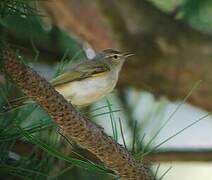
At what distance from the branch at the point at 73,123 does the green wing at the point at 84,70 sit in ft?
1.28

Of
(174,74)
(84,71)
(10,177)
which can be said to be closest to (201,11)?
(174,74)

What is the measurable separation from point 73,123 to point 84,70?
55cm

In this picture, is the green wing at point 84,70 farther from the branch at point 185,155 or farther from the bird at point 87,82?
the branch at point 185,155

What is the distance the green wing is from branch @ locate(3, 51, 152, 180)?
391 mm

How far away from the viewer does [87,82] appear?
1.28m

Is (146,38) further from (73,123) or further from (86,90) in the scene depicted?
(73,123)

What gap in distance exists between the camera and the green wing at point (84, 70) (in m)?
1.22

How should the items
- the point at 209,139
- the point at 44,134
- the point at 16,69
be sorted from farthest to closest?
the point at 209,139, the point at 44,134, the point at 16,69

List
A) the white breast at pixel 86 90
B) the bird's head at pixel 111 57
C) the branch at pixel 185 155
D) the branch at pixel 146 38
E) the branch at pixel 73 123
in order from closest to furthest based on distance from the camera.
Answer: the branch at pixel 73 123
the white breast at pixel 86 90
the bird's head at pixel 111 57
the branch at pixel 185 155
the branch at pixel 146 38

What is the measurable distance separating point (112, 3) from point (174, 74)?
230mm

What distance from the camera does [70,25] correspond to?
6.02ft

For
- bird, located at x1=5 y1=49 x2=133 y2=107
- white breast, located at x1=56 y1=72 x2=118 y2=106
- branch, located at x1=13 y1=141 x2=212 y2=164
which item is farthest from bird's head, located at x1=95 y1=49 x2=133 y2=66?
branch, located at x1=13 y1=141 x2=212 y2=164

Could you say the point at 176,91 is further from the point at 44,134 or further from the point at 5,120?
the point at 5,120

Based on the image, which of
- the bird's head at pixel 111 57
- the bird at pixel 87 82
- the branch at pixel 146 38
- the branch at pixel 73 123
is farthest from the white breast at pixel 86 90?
the branch at pixel 146 38
